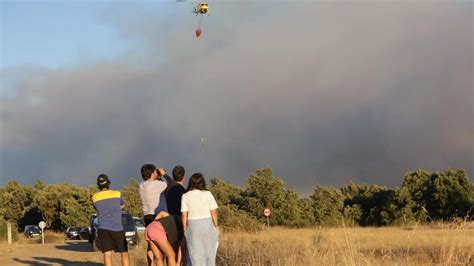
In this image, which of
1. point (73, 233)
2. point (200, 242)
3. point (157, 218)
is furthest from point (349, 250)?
point (73, 233)

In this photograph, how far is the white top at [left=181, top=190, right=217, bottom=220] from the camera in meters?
8.84

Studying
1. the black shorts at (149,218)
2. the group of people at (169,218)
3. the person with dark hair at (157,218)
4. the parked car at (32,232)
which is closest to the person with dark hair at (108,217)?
the group of people at (169,218)

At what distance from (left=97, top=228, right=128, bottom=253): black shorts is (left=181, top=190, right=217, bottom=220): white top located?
284 centimetres

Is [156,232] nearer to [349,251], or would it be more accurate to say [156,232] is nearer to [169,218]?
[169,218]

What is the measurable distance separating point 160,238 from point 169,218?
374mm

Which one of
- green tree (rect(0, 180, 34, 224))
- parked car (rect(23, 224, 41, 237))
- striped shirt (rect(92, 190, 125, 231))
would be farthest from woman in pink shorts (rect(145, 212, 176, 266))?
green tree (rect(0, 180, 34, 224))

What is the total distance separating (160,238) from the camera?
32.5ft

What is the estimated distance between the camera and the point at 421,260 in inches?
547

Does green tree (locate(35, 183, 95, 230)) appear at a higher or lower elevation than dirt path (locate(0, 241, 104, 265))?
higher

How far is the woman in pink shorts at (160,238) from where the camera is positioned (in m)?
9.89

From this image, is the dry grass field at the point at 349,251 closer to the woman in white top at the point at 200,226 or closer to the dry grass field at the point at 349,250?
the dry grass field at the point at 349,250

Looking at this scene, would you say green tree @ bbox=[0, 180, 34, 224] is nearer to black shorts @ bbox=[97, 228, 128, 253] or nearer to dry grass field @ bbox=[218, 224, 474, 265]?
dry grass field @ bbox=[218, 224, 474, 265]

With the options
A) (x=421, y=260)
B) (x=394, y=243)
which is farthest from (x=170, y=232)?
(x=394, y=243)

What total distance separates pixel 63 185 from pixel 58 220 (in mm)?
5557
